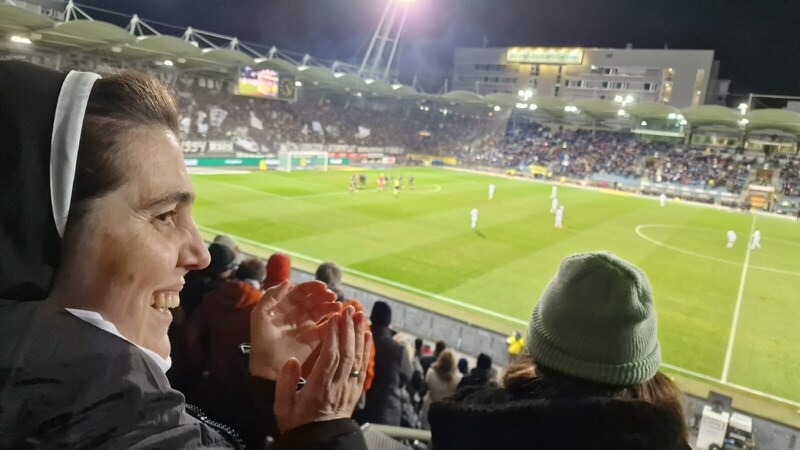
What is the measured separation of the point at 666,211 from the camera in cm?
3475

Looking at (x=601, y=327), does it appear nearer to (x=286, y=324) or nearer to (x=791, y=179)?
(x=286, y=324)

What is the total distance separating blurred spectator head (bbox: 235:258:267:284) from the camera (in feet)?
21.7

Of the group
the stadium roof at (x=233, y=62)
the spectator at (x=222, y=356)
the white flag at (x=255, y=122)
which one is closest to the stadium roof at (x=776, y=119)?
the stadium roof at (x=233, y=62)

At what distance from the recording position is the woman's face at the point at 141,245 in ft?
3.92

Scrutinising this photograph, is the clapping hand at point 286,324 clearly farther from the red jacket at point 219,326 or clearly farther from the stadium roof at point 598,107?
the stadium roof at point 598,107

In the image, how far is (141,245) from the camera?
130cm

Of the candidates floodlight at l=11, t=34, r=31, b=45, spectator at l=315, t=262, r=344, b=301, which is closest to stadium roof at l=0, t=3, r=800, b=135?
floodlight at l=11, t=34, r=31, b=45

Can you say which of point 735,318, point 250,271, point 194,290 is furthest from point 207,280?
point 735,318

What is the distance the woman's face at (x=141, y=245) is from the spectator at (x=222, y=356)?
171 centimetres

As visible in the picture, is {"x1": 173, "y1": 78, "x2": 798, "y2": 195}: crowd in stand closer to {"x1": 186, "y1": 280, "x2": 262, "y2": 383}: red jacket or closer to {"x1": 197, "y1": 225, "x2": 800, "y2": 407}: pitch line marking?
{"x1": 197, "y1": 225, "x2": 800, "y2": 407}: pitch line marking

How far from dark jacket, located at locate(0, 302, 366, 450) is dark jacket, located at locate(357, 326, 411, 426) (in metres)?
4.52

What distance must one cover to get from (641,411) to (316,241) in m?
17.8

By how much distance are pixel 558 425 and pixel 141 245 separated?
4.25 ft

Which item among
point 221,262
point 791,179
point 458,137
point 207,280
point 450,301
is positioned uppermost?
point 458,137
